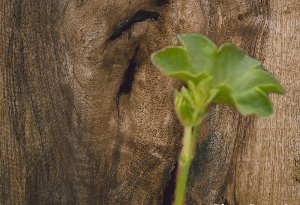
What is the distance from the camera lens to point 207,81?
0.42 m

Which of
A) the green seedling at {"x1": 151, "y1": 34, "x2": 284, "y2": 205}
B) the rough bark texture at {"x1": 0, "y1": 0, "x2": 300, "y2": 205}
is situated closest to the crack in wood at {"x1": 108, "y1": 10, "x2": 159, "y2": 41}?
the rough bark texture at {"x1": 0, "y1": 0, "x2": 300, "y2": 205}

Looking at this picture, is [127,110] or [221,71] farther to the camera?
[127,110]

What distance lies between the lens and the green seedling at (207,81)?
0.42 m

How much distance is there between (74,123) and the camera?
80 centimetres

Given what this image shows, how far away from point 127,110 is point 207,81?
1.26 ft

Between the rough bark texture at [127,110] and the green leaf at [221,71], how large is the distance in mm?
316

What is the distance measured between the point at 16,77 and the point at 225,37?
399mm

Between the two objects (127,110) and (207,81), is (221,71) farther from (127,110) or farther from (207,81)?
(127,110)

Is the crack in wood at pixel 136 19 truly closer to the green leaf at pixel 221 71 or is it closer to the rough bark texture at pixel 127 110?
the rough bark texture at pixel 127 110

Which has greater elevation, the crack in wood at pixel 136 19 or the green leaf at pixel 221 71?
the crack in wood at pixel 136 19

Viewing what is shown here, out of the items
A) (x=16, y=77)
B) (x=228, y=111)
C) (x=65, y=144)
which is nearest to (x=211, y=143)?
(x=228, y=111)

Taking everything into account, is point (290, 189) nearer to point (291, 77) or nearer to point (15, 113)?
point (291, 77)

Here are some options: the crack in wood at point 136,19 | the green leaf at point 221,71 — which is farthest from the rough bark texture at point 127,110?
the green leaf at point 221,71

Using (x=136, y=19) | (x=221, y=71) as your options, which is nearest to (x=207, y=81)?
(x=221, y=71)
